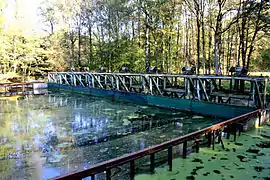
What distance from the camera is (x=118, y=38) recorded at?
18250 millimetres

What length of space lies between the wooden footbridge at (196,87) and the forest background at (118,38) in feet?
11.9

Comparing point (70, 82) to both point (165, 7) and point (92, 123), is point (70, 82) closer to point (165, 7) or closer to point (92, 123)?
point (165, 7)

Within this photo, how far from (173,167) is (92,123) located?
4.20m

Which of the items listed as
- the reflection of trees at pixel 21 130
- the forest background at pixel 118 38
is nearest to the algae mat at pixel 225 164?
the reflection of trees at pixel 21 130

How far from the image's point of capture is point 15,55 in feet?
64.2

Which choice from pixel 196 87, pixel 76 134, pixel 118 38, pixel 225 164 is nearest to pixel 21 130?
pixel 76 134

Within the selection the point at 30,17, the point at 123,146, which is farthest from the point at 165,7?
the point at 30,17

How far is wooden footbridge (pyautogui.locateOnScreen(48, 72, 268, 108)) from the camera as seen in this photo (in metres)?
6.50

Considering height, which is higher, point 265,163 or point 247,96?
point 247,96

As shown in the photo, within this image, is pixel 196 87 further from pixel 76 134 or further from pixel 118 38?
pixel 118 38

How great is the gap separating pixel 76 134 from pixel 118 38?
1339 cm

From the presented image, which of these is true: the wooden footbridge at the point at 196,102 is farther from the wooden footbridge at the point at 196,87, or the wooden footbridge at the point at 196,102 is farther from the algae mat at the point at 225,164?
the algae mat at the point at 225,164

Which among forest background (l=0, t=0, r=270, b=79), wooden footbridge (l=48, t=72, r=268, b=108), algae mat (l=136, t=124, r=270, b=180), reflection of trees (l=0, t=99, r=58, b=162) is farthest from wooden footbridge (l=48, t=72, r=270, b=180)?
forest background (l=0, t=0, r=270, b=79)

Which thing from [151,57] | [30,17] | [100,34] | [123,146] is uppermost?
[30,17]
